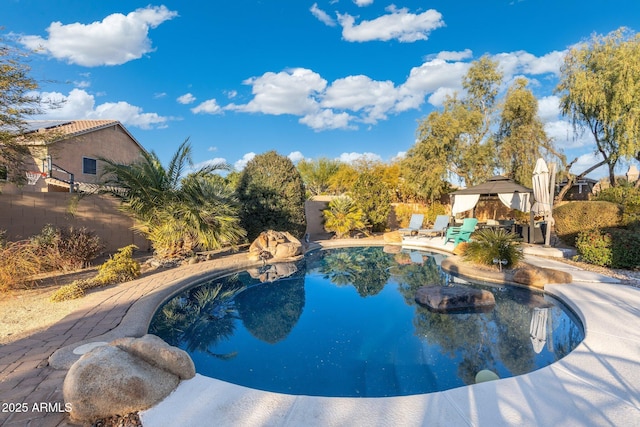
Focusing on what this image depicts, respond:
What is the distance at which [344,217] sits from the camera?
14562 millimetres

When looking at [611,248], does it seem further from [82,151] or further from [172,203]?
[82,151]

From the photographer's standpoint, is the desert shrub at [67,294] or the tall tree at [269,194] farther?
the tall tree at [269,194]

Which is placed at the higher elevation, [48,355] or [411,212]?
[411,212]

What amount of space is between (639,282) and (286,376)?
689cm

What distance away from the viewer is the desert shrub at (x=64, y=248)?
6.78 meters

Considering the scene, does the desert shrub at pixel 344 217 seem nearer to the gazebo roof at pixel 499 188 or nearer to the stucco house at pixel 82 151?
the gazebo roof at pixel 499 188

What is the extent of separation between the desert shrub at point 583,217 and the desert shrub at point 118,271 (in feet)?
37.2

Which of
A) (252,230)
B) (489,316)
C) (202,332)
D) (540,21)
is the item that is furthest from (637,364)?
(540,21)

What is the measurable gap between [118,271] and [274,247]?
4.53m

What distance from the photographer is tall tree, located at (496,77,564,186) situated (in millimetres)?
16969

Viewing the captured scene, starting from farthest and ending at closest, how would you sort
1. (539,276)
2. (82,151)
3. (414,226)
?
1. (82,151)
2. (414,226)
3. (539,276)

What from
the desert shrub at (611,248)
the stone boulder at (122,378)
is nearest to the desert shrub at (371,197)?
the desert shrub at (611,248)

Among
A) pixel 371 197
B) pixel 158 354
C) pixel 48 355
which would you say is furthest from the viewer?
pixel 371 197

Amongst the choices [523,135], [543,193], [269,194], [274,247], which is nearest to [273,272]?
[274,247]
